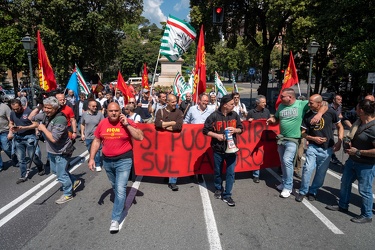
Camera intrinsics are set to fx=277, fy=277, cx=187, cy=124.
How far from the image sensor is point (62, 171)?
4738 mm

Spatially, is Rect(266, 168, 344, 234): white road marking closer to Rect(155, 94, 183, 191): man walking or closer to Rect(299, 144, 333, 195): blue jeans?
Rect(299, 144, 333, 195): blue jeans

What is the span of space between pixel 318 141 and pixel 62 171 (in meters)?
4.31

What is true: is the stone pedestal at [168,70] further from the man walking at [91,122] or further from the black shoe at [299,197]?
the black shoe at [299,197]

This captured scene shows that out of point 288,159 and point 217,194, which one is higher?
point 288,159

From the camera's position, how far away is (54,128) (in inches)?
177

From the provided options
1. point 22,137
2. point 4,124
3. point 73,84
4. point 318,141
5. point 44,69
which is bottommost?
point 22,137

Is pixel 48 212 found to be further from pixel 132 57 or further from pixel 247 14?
pixel 132 57

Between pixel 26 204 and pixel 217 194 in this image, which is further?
pixel 217 194

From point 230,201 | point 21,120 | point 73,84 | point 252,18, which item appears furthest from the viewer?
point 252,18

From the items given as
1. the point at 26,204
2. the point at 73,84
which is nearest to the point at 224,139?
the point at 26,204

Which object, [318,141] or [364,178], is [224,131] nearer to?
[318,141]

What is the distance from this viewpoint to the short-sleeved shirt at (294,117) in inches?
189

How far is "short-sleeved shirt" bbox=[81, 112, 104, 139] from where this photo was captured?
258 inches

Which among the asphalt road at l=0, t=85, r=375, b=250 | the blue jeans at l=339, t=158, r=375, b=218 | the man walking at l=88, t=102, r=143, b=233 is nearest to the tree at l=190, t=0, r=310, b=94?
the asphalt road at l=0, t=85, r=375, b=250
